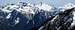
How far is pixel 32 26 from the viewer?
18.4 feet

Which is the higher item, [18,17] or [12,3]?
[12,3]

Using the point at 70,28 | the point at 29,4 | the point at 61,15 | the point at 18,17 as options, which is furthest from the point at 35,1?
the point at 70,28

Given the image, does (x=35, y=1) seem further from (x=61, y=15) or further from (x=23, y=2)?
(x=61, y=15)

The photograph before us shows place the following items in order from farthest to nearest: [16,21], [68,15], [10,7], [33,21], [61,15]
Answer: [10,7] < [16,21] < [33,21] < [61,15] < [68,15]

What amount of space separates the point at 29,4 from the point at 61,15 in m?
1.92

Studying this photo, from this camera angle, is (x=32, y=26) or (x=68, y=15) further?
(x=32, y=26)

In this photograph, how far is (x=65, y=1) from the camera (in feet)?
20.4

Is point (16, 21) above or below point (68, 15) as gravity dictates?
below

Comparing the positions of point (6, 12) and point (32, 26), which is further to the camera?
point (6, 12)

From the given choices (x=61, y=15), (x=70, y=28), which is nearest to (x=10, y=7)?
(x=61, y=15)

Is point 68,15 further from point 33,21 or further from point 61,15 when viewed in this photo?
point 33,21

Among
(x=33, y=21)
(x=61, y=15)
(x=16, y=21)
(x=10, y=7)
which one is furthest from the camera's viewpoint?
(x=10, y=7)

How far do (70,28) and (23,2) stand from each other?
9.78ft

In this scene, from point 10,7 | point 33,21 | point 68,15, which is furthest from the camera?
point 10,7
